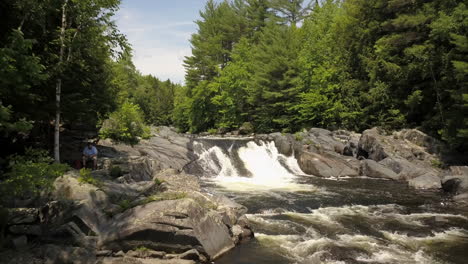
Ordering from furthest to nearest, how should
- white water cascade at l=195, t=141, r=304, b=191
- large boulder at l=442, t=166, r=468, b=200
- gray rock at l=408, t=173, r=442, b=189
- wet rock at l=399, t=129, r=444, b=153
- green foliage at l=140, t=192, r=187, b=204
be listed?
1. wet rock at l=399, t=129, r=444, b=153
2. white water cascade at l=195, t=141, r=304, b=191
3. gray rock at l=408, t=173, r=442, b=189
4. large boulder at l=442, t=166, r=468, b=200
5. green foliage at l=140, t=192, r=187, b=204

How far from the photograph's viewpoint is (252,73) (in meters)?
50.3

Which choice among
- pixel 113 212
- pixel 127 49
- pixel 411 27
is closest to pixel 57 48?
pixel 127 49

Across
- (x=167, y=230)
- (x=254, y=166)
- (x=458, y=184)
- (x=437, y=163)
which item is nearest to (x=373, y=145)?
(x=437, y=163)

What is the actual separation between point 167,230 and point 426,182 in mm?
18142

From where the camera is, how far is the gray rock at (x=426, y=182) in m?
20.4

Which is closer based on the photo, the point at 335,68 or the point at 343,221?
the point at 343,221

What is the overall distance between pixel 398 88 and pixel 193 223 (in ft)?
92.5

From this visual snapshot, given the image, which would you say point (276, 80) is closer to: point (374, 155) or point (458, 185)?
point (374, 155)

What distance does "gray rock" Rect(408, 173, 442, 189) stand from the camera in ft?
67.1

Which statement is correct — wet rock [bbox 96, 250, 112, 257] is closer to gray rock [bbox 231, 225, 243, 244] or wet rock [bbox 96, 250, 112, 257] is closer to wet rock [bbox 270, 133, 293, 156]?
gray rock [bbox 231, 225, 243, 244]

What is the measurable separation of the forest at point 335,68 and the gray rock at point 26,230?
898 inches

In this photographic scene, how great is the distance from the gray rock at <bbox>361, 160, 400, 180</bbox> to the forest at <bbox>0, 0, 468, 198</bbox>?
4.80 meters

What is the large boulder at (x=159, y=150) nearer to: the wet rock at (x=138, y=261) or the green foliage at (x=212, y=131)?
the wet rock at (x=138, y=261)

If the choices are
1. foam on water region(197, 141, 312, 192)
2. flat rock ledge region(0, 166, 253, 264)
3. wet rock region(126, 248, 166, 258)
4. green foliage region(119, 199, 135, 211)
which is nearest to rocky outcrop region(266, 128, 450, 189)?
foam on water region(197, 141, 312, 192)
